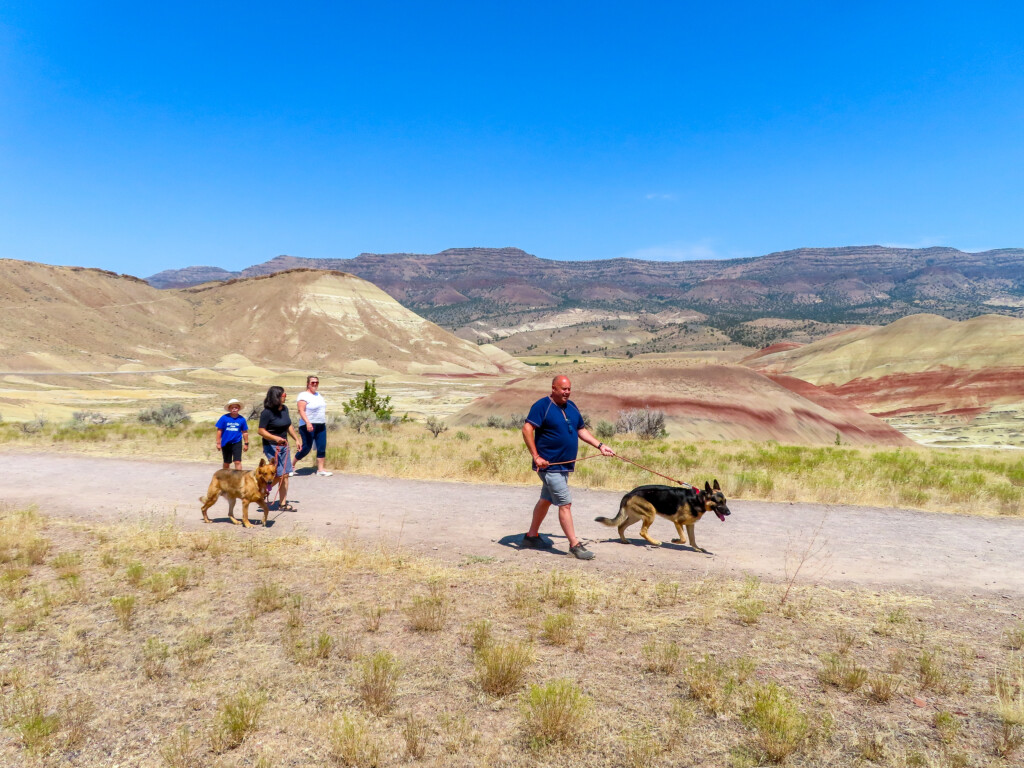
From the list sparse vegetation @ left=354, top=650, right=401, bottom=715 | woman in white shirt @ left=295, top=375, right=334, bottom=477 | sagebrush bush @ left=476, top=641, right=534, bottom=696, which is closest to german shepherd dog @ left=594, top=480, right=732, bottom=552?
sagebrush bush @ left=476, top=641, right=534, bottom=696

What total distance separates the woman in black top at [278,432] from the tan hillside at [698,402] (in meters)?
24.6

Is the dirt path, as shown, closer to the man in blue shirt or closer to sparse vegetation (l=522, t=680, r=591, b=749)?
the man in blue shirt

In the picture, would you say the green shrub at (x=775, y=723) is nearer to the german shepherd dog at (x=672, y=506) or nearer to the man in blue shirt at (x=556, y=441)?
the man in blue shirt at (x=556, y=441)

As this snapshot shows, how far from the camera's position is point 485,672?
4539mm

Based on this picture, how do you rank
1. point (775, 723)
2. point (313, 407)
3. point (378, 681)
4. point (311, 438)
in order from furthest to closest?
point (311, 438)
point (313, 407)
point (378, 681)
point (775, 723)

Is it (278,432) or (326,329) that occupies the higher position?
(326,329)

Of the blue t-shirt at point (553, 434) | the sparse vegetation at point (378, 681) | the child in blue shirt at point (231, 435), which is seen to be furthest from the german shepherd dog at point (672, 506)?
the child in blue shirt at point (231, 435)

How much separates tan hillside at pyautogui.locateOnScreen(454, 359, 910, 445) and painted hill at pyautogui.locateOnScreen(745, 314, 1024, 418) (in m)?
30.3

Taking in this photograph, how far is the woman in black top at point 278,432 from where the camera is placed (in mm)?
10000

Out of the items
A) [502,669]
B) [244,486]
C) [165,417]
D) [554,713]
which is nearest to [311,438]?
[244,486]

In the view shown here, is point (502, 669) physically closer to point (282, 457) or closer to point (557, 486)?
point (557, 486)

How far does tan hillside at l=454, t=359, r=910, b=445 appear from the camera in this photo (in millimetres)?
33812

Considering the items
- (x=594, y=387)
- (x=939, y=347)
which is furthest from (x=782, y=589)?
(x=939, y=347)

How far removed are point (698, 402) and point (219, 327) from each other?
10638cm
